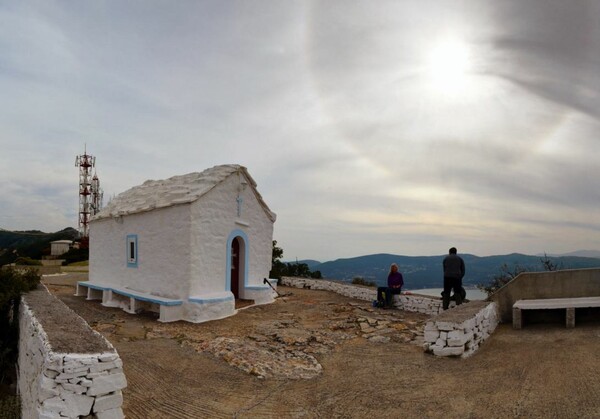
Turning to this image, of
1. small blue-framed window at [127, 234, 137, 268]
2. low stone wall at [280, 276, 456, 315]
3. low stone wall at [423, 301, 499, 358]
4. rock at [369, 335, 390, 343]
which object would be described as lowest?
rock at [369, 335, 390, 343]

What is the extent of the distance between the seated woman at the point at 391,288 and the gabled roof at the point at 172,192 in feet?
16.0

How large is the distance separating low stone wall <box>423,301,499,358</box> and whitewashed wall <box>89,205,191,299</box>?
272 inches

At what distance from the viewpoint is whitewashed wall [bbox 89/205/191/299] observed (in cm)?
1159

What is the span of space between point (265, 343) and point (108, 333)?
365 cm

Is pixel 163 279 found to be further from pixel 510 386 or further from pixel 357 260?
pixel 357 260

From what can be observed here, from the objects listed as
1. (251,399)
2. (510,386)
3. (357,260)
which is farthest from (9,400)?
(357,260)

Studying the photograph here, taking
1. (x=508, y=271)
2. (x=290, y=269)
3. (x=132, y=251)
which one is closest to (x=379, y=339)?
(x=508, y=271)

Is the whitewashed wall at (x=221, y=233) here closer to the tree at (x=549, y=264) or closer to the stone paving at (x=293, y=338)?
the stone paving at (x=293, y=338)

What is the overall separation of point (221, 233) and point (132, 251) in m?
3.44

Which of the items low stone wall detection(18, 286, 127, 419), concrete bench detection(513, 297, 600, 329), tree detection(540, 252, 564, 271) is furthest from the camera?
tree detection(540, 252, 564, 271)

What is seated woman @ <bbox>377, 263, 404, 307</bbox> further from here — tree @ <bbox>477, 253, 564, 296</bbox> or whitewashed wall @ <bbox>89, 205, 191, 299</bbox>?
whitewashed wall @ <bbox>89, 205, 191, 299</bbox>

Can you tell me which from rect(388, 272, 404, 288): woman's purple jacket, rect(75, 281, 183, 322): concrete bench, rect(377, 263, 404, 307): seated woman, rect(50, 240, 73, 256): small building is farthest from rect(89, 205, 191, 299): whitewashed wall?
rect(50, 240, 73, 256): small building

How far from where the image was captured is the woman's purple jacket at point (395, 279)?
42.9ft

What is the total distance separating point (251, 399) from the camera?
5836mm
